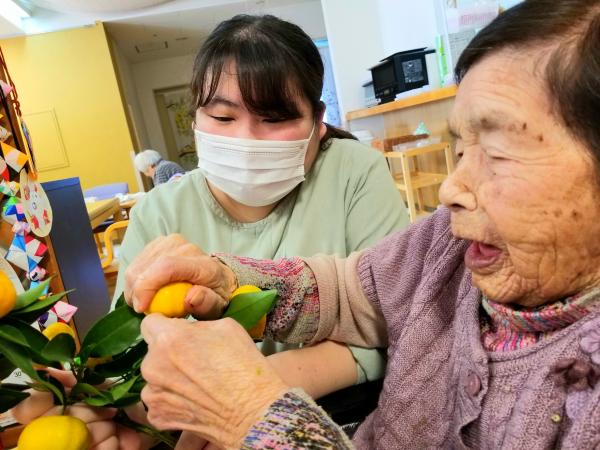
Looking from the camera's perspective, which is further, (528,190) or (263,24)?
(263,24)

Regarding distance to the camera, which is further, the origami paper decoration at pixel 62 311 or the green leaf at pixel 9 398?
the origami paper decoration at pixel 62 311

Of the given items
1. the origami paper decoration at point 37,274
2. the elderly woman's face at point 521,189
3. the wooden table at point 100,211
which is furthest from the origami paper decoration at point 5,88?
the wooden table at point 100,211

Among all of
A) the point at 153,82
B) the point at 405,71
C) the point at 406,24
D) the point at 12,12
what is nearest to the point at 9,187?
the point at 405,71

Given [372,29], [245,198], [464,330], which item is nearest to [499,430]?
[464,330]

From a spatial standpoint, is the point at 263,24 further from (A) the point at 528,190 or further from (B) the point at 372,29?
(B) the point at 372,29

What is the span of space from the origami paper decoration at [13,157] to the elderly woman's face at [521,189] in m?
1.07

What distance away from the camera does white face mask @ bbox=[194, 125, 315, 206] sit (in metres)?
1.08

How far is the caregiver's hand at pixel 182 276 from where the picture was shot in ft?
1.99

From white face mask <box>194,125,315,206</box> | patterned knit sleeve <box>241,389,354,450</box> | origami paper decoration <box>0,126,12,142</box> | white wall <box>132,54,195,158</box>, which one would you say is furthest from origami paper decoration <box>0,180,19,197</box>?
white wall <box>132,54,195,158</box>

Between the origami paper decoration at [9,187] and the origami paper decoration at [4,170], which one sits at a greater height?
the origami paper decoration at [4,170]

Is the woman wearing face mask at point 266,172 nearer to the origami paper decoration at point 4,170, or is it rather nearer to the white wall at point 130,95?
the origami paper decoration at point 4,170

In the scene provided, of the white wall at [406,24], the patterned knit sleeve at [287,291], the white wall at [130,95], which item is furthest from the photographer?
the white wall at [130,95]

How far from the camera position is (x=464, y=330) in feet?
2.28

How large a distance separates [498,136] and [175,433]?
1.88 ft
